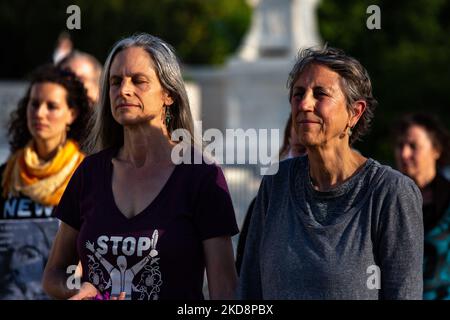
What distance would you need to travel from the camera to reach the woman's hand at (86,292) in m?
3.47

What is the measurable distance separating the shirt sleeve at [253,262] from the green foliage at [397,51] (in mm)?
19679

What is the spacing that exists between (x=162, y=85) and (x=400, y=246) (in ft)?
3.84

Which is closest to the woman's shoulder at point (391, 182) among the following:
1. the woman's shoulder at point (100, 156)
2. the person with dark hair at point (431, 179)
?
the woman's shoulder at point (100, 156)

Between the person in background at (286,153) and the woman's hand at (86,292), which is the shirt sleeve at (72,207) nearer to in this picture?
the woman's hand at (86,292)

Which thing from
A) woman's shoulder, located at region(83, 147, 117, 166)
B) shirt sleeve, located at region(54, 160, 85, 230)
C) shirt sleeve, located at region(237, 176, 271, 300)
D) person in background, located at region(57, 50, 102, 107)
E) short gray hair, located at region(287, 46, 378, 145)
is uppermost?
person in background, located at region(57, 50, 102, 107)

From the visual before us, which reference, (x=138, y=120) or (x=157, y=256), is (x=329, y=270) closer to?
(x=157, y=256)

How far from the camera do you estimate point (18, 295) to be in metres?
4.96

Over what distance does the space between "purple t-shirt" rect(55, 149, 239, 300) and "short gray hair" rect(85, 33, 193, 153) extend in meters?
0.28

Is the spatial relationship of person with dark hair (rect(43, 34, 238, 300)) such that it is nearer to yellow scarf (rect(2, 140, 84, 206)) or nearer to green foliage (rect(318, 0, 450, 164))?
yellow scarf (rect(2, 140, 84, 206))

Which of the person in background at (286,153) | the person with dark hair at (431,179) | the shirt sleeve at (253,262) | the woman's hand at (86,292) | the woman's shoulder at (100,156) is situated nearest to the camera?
the shirt sleeve at (253,262)

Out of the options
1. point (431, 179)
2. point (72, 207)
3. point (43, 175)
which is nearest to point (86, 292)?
point (72, 207)

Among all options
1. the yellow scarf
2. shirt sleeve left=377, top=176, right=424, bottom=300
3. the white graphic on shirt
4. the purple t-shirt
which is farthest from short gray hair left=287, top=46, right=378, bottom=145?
the yellow scarf

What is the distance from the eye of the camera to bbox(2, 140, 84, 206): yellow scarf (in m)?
5.09

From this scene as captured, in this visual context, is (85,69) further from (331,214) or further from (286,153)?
(331,214)
